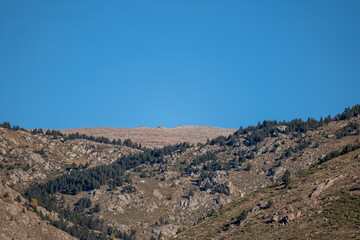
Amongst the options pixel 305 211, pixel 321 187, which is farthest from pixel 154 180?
pixel 305 211

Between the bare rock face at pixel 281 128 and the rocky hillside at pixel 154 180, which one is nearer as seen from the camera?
the rocky hillside at pixel 154 180

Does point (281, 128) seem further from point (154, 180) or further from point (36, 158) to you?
point (36, 158)

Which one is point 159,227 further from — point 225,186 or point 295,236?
point 295,236

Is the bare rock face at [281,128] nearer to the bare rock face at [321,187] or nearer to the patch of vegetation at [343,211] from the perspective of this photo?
the bare rock face at [321,187]

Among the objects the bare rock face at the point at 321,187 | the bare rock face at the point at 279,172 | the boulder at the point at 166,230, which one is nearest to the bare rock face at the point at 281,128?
the bare rock face at the point at 279,172

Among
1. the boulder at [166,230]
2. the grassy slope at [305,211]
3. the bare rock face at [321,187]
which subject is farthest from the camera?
the boulder at [166,230]

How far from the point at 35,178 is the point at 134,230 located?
49938 mm

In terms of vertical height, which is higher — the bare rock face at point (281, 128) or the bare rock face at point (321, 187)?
the bare rock face at point (281, 128)

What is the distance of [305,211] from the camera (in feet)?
211

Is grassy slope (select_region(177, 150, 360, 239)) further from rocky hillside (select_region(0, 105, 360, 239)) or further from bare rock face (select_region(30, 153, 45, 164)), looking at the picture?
bare rock face (select_region(30, 153, 45, 164))

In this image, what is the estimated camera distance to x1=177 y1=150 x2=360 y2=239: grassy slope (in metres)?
57.0

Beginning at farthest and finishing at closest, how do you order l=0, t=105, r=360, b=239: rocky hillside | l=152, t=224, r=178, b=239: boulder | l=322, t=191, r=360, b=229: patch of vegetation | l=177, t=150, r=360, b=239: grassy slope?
l=152, t=224, r=178, b=239: boulder → l=0, t=105, r=360, b=239: rocky hillside → l=177, t=150, r=360, b=239: grassy slope → l=322, t=191, r=360, b=229: patch of vegetation

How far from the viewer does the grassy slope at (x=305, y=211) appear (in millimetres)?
56969

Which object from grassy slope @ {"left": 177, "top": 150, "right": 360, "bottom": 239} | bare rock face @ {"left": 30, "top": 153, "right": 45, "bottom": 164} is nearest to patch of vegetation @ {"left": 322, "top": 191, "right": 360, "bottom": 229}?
grassy slope @ {"left": 177, "top": 150, "right": 360, "bottom": 239}
